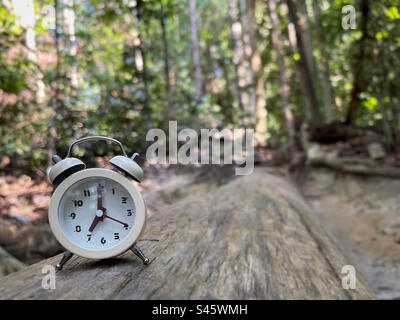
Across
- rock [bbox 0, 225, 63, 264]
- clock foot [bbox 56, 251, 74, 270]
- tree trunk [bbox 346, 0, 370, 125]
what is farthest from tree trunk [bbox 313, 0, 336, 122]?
clock foot [bbox 56, 251, 74, 270]

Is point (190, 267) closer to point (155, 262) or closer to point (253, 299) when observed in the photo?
point (155, 262)

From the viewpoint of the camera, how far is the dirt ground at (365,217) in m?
4.75

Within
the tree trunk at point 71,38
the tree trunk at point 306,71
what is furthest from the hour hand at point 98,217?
the tree trunk at point 306,71

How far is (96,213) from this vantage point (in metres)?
1.61

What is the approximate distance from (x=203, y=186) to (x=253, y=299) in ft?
17.8

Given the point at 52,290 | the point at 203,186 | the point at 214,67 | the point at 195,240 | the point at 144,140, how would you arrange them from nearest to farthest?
the point at 52,290 → the point at 195,240 → the point at 144,140 → the point at 203,186 → the point at 214,67

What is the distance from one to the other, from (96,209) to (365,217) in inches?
245

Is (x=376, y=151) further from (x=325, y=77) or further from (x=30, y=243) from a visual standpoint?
(x=30, y=243)

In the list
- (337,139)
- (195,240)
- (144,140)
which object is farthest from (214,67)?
(195,240)

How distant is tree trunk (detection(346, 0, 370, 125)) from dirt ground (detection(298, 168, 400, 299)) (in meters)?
1.78

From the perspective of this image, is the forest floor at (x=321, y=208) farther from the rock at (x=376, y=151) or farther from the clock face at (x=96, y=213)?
the clock face at (x=96, y=213)

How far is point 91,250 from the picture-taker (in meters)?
1.55

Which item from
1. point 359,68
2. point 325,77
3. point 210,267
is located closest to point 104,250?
point 210,267

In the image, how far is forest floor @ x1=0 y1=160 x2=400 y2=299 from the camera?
374 cm
